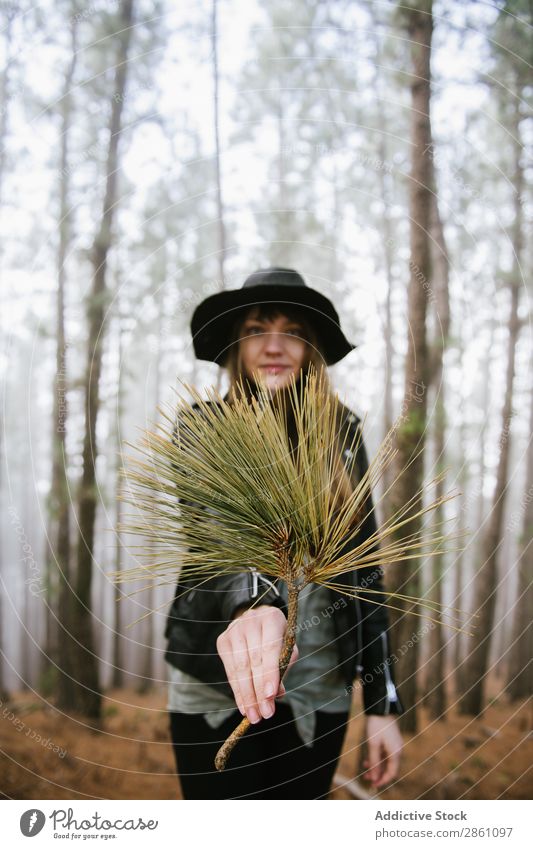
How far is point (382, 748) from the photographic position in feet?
3.88

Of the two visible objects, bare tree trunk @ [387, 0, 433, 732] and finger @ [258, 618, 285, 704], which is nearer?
finger @ [258, 618, 285, 704]

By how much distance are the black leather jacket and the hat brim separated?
166mm

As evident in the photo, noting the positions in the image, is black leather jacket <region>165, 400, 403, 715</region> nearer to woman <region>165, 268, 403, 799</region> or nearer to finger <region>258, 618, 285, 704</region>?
woman <region>165, 268, 403, 799</region>

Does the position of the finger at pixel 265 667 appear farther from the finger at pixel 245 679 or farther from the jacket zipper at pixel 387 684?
the jacket zipper at pixel 387 684

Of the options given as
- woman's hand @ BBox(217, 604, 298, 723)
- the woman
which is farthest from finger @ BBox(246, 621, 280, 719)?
the woman

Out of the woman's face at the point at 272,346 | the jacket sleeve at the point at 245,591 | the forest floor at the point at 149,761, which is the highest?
the woman's face at the point at 272,346

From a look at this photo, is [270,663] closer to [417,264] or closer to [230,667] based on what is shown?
[230,667]

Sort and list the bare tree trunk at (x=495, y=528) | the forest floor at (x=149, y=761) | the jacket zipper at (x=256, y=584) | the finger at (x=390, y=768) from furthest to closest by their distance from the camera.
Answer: the bare tree trunk at (x=495, y=528)
the forest floor at (x=149, y=761)
the finger at (x=390, y=768)
the jacket zipper at (x=256, y=584)

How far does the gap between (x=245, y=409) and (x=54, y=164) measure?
3.52 m

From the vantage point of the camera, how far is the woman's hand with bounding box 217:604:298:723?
0.75m

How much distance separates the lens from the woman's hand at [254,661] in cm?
75

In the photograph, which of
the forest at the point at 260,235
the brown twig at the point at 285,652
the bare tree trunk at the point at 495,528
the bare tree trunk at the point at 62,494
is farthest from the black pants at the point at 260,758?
the bare tree trunk at the point at 495,528
